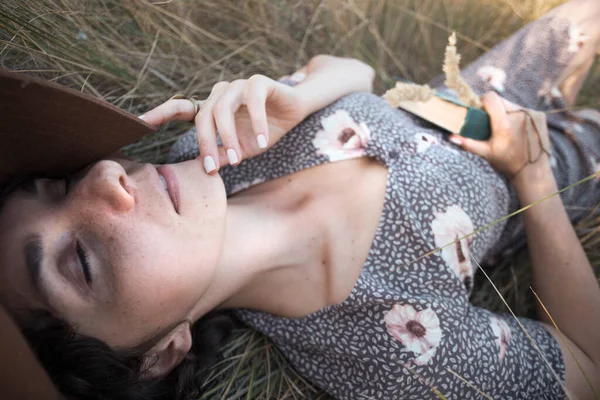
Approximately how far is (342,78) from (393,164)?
48cm

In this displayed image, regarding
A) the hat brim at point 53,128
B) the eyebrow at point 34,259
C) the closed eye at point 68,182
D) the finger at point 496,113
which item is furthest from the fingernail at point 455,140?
the eyebrow at point 34,259

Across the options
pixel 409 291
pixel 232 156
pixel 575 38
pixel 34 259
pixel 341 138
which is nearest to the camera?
pixel 34 259

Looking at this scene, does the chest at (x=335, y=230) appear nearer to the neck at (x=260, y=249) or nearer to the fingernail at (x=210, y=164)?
the neck at (x=260, y=249)

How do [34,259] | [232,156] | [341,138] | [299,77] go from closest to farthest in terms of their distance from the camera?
[34,259], [232,156], [341,138], [299,77]

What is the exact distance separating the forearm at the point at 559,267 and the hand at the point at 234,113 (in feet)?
3.30

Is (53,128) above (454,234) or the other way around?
above

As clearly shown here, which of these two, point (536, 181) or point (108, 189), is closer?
point (108, 189)

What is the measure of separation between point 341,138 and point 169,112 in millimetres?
644

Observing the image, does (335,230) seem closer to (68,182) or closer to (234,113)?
(234,113)

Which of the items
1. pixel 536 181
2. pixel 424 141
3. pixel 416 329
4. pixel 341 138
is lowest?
pixel 416 329

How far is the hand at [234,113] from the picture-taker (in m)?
1.41

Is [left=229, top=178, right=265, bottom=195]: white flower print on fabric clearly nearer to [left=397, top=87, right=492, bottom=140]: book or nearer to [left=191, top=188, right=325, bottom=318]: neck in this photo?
[left=191, top=188, right=325, bottom=318]: neck

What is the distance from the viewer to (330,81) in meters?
1.89

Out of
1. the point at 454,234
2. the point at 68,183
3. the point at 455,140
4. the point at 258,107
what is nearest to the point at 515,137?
the point at 455,140
